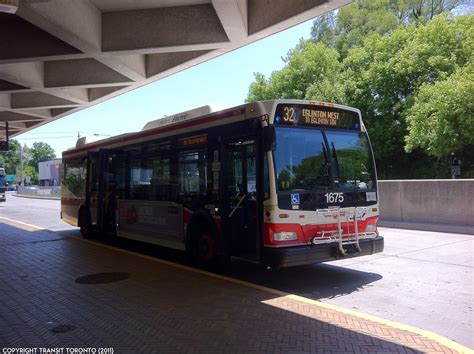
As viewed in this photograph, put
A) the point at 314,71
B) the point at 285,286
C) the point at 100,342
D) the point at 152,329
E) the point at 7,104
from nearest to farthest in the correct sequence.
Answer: the point at 100,342 < the point at 152,329 < the point at 285,286 < the point at 7,104 < the point at 314,71

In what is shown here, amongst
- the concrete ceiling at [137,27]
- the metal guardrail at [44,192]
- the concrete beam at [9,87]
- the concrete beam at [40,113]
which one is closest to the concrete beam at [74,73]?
the concrete beam at [9,87]

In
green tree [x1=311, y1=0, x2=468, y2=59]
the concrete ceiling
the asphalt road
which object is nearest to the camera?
the asphalt road

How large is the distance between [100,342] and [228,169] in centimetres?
401

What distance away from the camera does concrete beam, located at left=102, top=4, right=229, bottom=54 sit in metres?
10.9

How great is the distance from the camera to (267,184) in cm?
706

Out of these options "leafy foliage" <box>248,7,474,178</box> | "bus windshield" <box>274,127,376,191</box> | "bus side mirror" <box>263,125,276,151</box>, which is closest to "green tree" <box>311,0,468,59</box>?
"leafy foliage" <box>248,7,474,178</box>

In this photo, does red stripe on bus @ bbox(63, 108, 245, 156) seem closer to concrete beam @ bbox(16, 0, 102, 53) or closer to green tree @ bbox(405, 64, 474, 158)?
concrete beam @ bbox(16, 0, 102, 53)

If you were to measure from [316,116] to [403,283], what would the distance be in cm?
315

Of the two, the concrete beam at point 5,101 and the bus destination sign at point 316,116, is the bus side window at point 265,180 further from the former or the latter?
the concrete beam at point 5,101

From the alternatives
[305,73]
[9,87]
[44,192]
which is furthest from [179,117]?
[44,192]

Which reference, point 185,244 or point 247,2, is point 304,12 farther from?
point 185,244

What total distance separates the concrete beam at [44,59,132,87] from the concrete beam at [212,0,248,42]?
19.1ft

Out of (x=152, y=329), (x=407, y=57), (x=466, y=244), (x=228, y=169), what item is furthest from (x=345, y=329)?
(x=407, y=57)

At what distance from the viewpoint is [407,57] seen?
26328 millimetres
